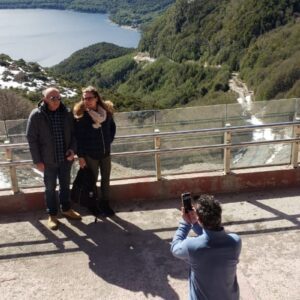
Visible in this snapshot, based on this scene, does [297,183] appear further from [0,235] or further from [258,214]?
[0,235]

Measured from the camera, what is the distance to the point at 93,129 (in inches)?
201

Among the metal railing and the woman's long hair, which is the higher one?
the woman's long hair

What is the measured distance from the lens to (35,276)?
175 inches

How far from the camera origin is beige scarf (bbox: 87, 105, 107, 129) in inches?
197

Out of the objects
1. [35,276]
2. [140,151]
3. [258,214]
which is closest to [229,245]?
[35,276]

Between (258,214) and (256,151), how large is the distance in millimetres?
1100

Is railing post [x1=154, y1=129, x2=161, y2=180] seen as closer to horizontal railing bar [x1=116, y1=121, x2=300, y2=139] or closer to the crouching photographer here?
horizontal railing bar [x1=116, y1=121, x2=300, y2=139]

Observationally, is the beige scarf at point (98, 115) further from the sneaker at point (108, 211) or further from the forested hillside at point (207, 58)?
the forested hillside at point (207, 58)

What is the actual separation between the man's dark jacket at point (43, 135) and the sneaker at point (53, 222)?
2.17 ft

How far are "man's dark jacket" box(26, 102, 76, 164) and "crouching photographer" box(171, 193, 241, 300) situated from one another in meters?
2.45

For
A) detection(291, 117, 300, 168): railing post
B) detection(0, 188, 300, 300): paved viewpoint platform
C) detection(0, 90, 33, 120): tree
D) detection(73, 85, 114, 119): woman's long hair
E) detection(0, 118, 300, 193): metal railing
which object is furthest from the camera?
detection(0, 90, 33, 120): tree

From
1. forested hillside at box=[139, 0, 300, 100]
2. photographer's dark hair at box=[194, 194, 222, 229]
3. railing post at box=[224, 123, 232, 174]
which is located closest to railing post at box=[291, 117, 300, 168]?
railing post at box=[224, 123, 232, 174]

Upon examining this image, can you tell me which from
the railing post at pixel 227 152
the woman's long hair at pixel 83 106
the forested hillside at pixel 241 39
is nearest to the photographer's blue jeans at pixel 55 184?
the woman's long hair at pixel 83 106

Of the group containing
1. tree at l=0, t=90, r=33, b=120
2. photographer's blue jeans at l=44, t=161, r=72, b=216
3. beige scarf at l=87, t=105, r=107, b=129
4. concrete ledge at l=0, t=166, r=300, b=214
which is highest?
beige scarf at l=87, t=105, r=107, b=129
